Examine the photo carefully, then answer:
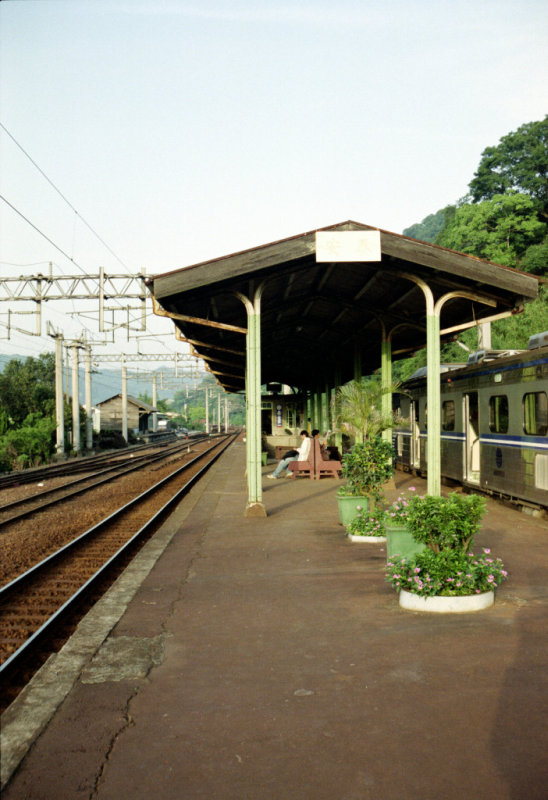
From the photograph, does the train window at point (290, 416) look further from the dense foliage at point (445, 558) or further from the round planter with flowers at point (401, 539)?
the dense foliage at point (445, 558)

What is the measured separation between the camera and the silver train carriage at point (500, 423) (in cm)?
1124

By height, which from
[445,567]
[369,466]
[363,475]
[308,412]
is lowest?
[445,567]

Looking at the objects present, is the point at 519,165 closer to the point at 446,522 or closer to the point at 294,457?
the point at 294,457

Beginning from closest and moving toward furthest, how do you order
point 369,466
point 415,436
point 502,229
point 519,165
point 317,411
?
point 369,466, point 415,436, point 317,411, point 502,229, point 519,165

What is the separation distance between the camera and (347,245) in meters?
10.9

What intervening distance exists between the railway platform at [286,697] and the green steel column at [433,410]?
356cm

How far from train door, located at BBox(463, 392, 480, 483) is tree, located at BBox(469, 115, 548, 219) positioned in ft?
139

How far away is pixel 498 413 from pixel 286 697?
391 inches

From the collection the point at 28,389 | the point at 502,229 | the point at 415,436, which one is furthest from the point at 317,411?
the point at 28,389

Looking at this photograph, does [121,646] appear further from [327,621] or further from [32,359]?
[32,359]

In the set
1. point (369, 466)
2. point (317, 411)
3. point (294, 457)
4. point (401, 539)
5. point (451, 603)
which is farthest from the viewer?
A: point (317, 411)

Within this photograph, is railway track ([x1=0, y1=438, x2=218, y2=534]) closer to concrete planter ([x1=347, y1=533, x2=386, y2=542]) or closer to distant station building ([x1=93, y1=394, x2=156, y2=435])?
concrete planter ([x1=347, y1=533, x2=386, y2=542])

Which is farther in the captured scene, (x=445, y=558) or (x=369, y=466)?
(x=369, y=466)

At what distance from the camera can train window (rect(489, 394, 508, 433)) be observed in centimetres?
1270
